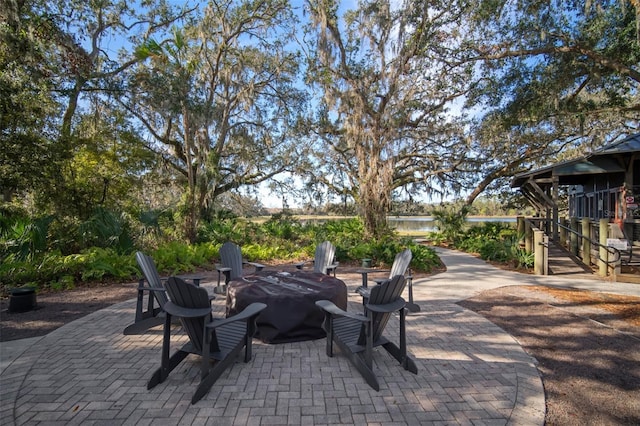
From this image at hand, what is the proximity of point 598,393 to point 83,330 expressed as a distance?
5.14 m

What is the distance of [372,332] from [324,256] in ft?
10.1

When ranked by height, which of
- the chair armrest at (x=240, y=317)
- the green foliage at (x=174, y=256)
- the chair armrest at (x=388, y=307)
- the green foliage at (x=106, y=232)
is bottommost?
the green foliage at (x=174, y=256)

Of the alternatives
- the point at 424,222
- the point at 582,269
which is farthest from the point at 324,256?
the point at 424,222

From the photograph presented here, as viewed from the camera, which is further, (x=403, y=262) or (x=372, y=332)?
(x=403, y=262)

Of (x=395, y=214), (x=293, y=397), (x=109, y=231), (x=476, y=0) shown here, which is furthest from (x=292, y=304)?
(x=395, y=214)

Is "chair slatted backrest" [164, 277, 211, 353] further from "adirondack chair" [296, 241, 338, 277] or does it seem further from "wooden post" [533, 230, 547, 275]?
"wooden post" [533, 230, 547, 275]

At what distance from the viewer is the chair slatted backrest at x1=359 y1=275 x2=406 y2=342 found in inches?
108

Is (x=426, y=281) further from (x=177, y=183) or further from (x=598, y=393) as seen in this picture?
(x=177, y=183)

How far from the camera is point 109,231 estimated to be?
7.39 meters

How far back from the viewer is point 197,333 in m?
2.63

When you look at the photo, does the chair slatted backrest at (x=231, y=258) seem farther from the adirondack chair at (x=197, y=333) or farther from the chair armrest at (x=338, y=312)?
the chair armrest at (x=338, y=312)

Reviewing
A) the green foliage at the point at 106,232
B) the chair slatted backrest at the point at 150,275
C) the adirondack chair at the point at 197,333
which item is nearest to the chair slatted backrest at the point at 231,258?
the chair slatted backrest at the point at 150,275

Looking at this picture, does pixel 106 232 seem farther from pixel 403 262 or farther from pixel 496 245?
pixel 496 245

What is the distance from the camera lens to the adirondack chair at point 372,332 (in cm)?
268
